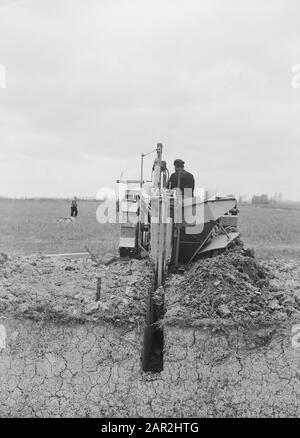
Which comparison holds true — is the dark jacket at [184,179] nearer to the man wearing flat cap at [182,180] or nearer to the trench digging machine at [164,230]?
the man wearing flat cap at [182,180]

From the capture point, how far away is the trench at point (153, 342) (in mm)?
4906

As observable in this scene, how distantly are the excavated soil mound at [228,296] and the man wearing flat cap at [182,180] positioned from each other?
5.16 feet

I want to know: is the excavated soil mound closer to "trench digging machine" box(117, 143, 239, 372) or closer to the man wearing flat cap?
"trench digging machine" box(117, 143, 239, 372)

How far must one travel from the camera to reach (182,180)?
8000 mm

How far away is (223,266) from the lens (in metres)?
5.85

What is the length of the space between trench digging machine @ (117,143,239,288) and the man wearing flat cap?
187 millimetres

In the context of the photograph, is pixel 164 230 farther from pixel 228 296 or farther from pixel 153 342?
pixel 228 296

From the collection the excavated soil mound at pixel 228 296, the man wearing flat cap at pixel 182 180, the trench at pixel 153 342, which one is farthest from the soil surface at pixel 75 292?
the man wearing flat cap at pixel 182 180

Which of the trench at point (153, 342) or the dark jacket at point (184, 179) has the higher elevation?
the dark jacket at point (184, 179)

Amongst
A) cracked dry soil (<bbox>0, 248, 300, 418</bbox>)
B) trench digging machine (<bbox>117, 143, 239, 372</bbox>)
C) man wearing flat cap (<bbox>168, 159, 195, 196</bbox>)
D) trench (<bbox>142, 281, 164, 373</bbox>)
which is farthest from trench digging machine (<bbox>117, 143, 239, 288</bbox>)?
cracked dry soil (<bbox>0, 248, 300, 418</bbox>)

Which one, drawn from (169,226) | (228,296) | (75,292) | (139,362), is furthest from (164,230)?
(139,362)

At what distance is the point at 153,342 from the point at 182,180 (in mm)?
3165
